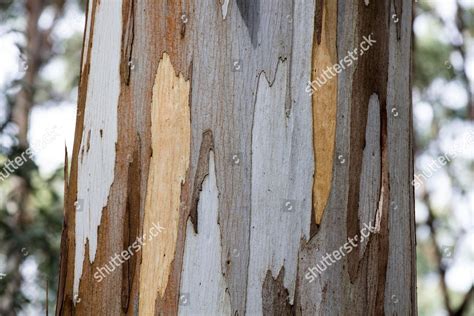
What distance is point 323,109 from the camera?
86 cm

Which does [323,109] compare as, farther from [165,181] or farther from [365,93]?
[165,181]

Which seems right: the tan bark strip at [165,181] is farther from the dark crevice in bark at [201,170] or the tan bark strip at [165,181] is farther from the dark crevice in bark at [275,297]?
the dark crevice in bark at [275,297]

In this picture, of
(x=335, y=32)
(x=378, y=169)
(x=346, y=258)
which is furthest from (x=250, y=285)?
(x=335, y=32)

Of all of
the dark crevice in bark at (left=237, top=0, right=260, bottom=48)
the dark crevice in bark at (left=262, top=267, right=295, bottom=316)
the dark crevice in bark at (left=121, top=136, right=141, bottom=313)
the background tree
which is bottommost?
the dark crevice in bark at (left=262, top=267, right=295, bottom=316)

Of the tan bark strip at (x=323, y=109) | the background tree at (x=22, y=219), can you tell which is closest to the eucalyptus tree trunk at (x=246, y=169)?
the tan bark strip at (x=323, y=109)

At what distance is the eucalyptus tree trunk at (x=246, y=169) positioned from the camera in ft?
2.71

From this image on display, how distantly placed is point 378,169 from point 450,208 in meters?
4.53

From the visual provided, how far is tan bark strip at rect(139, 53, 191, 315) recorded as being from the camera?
2.80 feet

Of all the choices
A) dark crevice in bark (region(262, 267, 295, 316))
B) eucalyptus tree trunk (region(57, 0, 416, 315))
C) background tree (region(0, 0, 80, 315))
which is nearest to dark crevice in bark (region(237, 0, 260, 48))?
eucalyptus tree trunk (region(57, 0, 416, 315))

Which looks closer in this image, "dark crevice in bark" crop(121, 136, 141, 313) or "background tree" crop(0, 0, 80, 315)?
"dark crevice in bark" crop(121, 136, 141, 313)

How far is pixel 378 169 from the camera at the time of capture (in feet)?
2.94

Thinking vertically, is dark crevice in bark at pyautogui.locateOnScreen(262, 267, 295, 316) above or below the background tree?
below

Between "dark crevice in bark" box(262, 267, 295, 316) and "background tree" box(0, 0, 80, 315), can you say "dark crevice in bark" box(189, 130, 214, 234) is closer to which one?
"dark crevice in bark" box(262, 267, 295, 316)

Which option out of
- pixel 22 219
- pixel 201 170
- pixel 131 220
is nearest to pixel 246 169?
pixel 201 170
